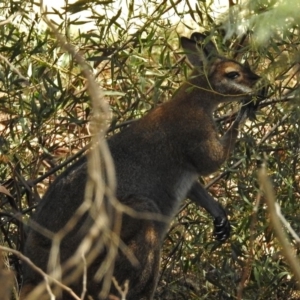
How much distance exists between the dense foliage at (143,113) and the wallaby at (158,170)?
16cm

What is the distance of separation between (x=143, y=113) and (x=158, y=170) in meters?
0.71

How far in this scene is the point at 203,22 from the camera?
706 cm

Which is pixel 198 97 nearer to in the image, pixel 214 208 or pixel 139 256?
pixel 214 208

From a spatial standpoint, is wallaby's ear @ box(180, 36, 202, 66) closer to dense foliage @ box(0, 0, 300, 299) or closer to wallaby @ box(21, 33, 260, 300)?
wallaby @ box(21, 33, 260, 300)

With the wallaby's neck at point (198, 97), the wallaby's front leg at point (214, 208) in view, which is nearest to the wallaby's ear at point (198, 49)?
the wallaby's neck at point (198, 97)

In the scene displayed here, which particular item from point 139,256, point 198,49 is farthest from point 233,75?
point 139,256

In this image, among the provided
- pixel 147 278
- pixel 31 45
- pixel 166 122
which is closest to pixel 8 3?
pixel 31 45

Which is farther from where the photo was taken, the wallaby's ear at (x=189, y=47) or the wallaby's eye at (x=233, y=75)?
the wallaby's eye at (x=233, y=75)

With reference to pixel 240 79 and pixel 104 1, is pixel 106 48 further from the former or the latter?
pixel 240 79

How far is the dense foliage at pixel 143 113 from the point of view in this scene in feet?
21.7

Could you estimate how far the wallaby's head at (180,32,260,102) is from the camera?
21.3 feet

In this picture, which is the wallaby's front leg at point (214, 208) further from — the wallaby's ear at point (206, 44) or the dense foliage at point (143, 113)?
the wallaby's ear at point (206, 44)

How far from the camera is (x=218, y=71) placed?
6.94 meters

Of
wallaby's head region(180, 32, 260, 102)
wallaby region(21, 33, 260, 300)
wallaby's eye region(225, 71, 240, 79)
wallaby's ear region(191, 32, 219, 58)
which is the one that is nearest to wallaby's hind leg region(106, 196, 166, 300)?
wallaby region(21, 33, 260, 300)
